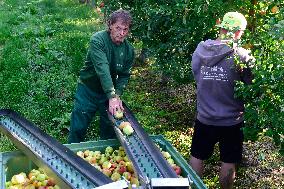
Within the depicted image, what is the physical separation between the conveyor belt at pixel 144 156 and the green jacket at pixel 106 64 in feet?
2.06

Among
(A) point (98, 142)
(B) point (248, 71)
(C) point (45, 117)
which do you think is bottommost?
(C) point (45, 117)

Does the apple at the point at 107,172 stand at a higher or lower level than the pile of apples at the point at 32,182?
higher

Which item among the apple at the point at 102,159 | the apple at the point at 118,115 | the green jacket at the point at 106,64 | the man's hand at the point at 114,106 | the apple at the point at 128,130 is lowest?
the apple at the point at 102,159

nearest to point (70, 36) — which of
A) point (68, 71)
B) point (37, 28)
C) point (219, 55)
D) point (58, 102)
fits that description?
point (37, 28)

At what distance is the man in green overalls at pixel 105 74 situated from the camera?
4.76 m

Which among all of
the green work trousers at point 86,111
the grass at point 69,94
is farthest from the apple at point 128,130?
the grass at point 69,94

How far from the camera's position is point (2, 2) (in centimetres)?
1761

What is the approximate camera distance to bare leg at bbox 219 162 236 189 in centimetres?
469

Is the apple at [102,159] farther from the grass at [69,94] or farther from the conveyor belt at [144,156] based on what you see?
the grass at [69,94]

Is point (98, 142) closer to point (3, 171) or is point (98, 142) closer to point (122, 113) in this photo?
point (122, 113)

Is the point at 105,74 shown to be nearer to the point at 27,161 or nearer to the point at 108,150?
the point at 108,150

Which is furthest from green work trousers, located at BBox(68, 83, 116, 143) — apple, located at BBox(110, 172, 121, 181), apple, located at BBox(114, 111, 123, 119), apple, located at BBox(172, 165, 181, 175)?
apple, located at BBox(172, 165, 181, 175)

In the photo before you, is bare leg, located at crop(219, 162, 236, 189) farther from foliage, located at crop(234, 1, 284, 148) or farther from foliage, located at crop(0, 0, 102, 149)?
foliage, located at crop(0, 0, 102, 149)

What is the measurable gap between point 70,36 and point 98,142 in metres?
7.68
